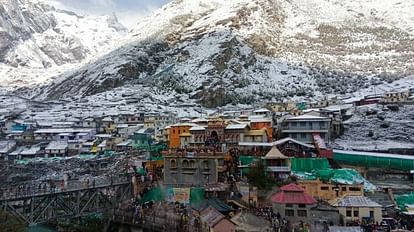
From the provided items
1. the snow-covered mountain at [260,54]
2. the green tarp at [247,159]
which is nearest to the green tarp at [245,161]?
the green tarp at [247,159]

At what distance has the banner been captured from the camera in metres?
33.4

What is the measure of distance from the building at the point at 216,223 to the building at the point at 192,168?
668 cm

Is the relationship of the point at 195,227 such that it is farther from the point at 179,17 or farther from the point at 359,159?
the point at 179,17

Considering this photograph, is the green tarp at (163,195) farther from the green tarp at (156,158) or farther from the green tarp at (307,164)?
the green tarp at (307,164)

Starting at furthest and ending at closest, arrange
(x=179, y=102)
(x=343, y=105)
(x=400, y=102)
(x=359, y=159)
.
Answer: (x=179, y=102)
(x=343, y=105)
(x=400, y=102)
(x=359, y=159)

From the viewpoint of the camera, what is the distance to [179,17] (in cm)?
14600

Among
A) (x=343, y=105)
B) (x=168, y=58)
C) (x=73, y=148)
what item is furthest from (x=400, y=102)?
(x=168, y=58)

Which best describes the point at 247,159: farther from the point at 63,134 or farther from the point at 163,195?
the point at 63,134

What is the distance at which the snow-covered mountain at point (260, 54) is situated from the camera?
9575cm

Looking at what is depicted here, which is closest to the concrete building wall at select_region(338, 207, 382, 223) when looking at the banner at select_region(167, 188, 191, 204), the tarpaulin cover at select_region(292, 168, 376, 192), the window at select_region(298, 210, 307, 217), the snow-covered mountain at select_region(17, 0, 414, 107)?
the window at select_region(298, 210, 307, 217)

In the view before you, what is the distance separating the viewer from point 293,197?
29188 mm

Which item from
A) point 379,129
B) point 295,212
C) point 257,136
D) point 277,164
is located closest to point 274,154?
point 277,164

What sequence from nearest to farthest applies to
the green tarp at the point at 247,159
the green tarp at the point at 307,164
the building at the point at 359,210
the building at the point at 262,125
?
the building at the point at 359,210 < the green tarp at the point at 307,164 < the green tarp at the point at 247,159 < the building at the point at 262,125

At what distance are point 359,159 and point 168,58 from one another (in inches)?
3520
